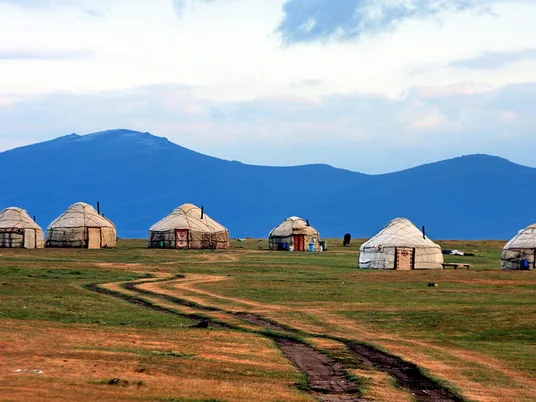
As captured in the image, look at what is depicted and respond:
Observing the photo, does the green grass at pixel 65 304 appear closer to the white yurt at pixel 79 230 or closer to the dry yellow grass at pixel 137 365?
the dry yellow grass at pixel 137 365

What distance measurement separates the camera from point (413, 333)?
33.5m

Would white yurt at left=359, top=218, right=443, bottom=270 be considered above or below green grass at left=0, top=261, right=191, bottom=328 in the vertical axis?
above

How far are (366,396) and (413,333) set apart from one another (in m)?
12.8

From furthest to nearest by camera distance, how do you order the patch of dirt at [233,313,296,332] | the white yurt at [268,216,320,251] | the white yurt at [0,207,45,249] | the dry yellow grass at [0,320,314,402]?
the white yurt at [268,216,320,251], the white yurt at [0,207,45,249], the patch of dirt at [233,313,296,332], the dry yellow grass at [0,320,314,402]

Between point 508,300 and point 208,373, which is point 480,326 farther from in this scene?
point 208,373

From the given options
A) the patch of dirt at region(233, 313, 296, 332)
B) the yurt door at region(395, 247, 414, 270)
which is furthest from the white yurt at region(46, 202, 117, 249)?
the patch of dirt at region(233, 313, 296, 332)

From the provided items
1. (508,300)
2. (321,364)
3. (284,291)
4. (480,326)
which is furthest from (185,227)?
(321,364)

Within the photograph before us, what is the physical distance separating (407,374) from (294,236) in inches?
2914

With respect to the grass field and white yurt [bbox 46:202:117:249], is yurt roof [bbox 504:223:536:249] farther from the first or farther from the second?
white yurt [bbox 46:202:117:249]

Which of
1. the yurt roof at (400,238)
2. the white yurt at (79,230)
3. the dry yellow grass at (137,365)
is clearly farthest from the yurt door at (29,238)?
the dry yellow grass at (137,365)

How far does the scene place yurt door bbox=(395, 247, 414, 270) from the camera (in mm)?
68125

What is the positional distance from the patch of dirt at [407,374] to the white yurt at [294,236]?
→ 68.5 m

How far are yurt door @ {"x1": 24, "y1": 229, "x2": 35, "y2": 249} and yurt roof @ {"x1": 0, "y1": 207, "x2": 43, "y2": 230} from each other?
0.39m

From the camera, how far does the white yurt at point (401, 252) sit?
68.2m
